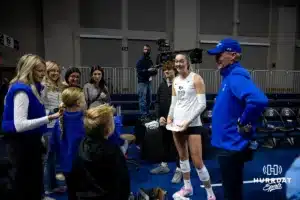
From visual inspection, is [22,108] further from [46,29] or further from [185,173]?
[46,29]

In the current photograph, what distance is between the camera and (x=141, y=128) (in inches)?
170

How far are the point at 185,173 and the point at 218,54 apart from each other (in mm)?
1366

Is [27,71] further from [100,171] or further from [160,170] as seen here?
[160,170]

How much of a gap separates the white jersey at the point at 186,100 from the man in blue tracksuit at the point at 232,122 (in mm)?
684

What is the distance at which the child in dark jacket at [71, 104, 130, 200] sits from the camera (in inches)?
56.1

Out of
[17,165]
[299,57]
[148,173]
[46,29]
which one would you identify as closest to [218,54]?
[17,165]

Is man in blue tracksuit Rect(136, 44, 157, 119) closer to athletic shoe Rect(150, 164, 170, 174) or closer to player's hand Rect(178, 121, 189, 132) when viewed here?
Result: athletic shoe Rect(150, 164, 170, 174)

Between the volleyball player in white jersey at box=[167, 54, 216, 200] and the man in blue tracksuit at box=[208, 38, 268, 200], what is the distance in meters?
0.64

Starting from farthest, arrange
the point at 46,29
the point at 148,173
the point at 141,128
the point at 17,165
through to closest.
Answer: the point at 46,29, the point at 141,128, the point at 148,173, the point at 17,165

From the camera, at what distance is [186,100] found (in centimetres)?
259

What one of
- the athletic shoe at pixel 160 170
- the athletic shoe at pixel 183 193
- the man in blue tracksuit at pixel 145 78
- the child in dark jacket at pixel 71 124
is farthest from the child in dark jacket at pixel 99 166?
the man in blue tracksuit at pixel 145 78

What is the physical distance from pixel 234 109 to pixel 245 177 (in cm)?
199

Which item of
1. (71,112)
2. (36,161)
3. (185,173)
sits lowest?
(185,173)

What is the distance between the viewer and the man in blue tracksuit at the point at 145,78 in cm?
607
